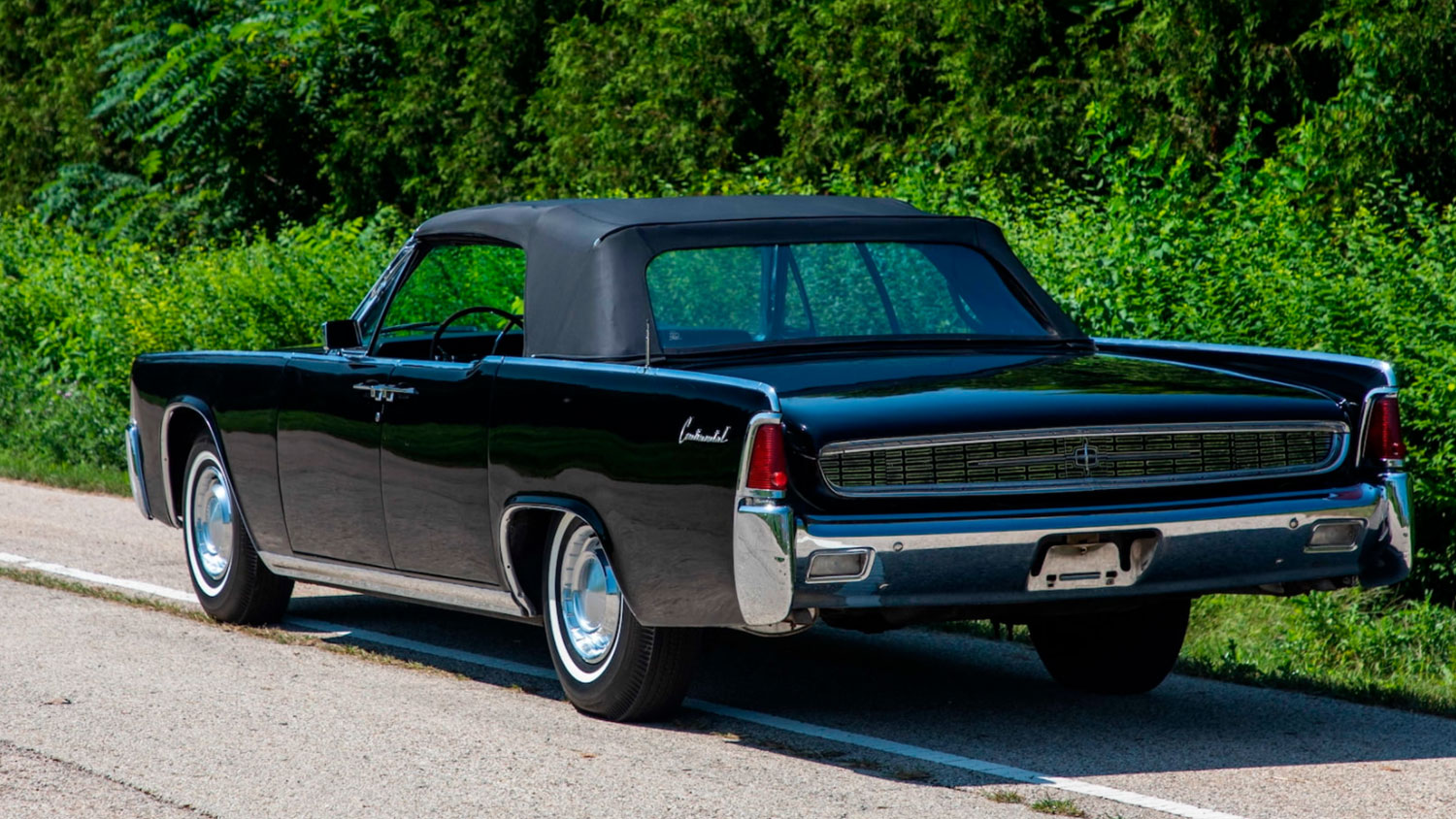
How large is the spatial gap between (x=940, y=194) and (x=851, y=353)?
19.7 ft

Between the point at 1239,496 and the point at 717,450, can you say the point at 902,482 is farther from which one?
the point at 1239,496

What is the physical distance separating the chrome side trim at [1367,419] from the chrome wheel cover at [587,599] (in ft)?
7.58

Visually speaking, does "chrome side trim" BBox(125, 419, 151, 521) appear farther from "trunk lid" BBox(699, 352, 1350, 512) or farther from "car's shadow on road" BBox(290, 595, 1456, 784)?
"trunk lid" BBox(699, 352, 1350, 512)

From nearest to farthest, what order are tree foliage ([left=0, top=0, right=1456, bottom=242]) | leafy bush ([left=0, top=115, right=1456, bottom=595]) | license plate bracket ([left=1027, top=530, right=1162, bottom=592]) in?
license plate bracket ([left=1027, top=530, right=1162, bottom=592]) < leafy bush ([left=0, top=115, right=1456, bottom=595]) < tree foliage ([left=0, top=0, right=1456, bottom=242])

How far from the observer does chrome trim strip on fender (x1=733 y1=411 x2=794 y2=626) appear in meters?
5.07

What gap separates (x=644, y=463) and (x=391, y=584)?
1682mm

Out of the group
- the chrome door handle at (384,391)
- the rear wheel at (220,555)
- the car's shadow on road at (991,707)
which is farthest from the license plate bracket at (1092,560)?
the rear wheel at (220,555)

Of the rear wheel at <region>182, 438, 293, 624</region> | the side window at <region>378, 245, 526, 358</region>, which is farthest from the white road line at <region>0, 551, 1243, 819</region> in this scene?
the side window at <region>378, 245, 526, 358</region>

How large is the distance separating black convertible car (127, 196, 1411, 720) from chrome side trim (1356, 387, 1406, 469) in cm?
1

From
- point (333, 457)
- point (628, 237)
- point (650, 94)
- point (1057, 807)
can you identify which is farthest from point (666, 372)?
point (650, 94)

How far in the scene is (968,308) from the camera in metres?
6.55

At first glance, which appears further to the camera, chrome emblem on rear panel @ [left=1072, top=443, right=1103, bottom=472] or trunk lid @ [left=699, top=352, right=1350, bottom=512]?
chrome emblem on rear panel @ [left=1072, top=443, right=1103, bottom=472]

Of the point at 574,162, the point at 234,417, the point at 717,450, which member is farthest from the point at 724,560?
the point at 574,162

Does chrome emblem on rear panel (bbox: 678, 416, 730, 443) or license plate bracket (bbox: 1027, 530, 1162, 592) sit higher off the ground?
chrome emblem on rear panel (bbox: 678, 416, 730, 443)
